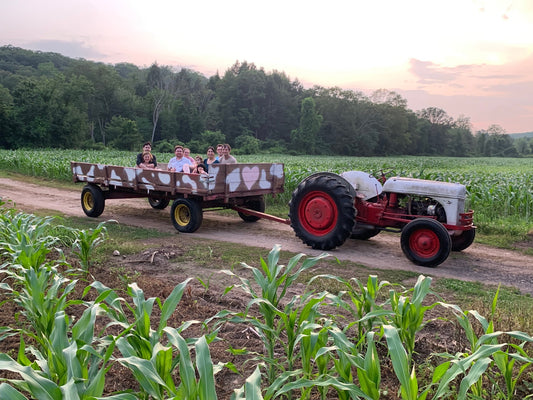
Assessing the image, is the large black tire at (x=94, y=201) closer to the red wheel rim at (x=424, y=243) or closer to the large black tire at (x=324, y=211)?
the large black tire at (x=324, y=211)

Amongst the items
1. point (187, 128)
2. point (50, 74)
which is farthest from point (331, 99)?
point (50, 74)

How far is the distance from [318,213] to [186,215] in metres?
2.73

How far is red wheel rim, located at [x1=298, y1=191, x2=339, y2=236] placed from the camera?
7.07m

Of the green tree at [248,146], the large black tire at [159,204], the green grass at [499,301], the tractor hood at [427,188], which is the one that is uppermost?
the green tree at [248,146]

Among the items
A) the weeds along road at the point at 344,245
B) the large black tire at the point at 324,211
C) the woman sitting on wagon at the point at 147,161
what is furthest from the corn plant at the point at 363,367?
the woman sitting on wagon at the point at 147,161

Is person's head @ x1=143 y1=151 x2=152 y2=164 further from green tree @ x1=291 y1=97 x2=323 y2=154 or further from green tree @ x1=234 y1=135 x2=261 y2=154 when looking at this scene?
green tree @ x1=291 y1=97 x2=323 y2=154

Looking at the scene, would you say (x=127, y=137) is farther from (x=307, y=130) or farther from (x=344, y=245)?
(x=344, y=245)

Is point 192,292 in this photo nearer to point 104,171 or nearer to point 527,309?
point 527,309

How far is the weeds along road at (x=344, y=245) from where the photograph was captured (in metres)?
6.21

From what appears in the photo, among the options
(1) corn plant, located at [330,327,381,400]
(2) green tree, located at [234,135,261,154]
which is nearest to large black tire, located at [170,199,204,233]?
(1) corn plant, located at [330,327,381,400]

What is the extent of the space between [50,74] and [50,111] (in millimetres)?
40831

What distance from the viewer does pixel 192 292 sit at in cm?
486

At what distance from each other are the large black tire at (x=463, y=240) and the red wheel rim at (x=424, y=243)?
1020 millimetres

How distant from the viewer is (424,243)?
631cm
